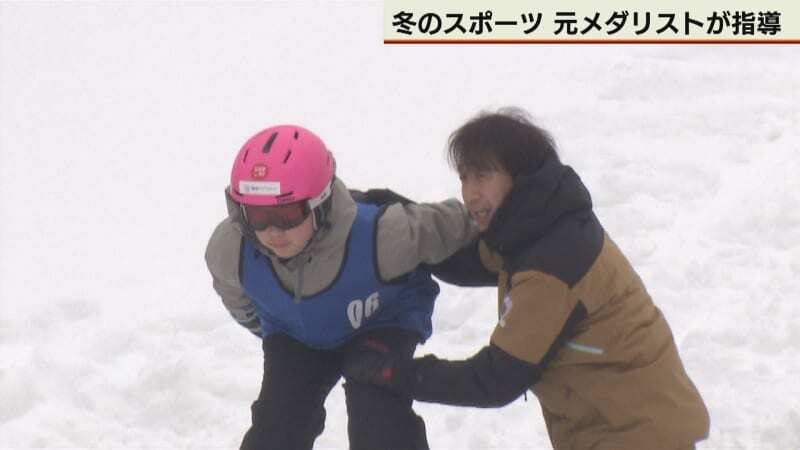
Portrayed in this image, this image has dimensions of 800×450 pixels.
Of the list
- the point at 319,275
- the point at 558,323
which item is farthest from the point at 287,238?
the point at 558,323

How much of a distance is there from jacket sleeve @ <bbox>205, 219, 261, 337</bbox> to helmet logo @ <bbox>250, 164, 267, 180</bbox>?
320mm

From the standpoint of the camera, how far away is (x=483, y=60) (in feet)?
29.3

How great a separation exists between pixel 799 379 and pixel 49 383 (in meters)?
3.29

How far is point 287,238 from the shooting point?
10.3 feet

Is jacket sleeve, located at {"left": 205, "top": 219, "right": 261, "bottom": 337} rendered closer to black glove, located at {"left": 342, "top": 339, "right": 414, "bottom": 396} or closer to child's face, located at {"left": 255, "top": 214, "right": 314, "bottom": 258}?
child's face, located at {"left": 255, "top": 214, "right": 314, "bottom": 258}

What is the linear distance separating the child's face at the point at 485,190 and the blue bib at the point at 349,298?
402mm

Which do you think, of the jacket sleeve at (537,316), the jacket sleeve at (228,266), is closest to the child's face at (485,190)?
the jacket sleeve at (537,316)

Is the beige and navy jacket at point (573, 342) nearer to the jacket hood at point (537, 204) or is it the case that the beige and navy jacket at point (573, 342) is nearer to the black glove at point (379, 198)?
the jacket hood at point (537, 204)

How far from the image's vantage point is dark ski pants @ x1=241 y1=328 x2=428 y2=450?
3.15 meters

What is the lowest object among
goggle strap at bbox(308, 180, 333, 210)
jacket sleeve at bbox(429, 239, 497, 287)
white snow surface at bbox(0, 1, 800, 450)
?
white snow surface at bbox(0, 1, 800, 450)

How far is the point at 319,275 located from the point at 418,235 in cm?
33

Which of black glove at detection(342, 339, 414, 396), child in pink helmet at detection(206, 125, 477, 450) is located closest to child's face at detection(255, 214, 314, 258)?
child in pink helmet at detection(206, 125, 477, 450)

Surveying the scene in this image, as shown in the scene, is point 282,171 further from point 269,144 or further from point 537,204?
point 537,204

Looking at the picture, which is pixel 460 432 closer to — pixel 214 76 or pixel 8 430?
pixel 8 430
